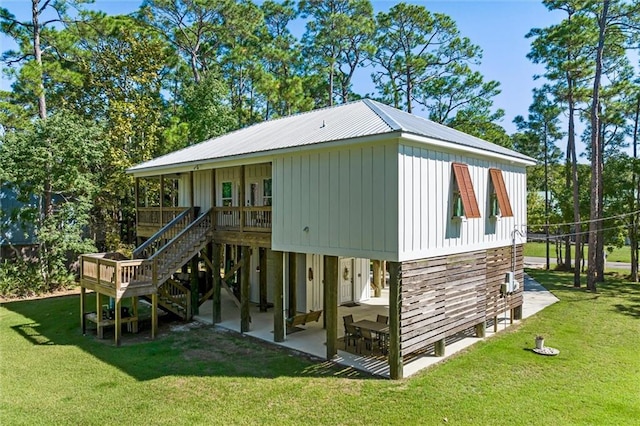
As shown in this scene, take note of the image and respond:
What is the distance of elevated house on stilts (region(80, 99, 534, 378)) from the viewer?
29.0 ft

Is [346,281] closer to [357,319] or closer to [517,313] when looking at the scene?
[357,319]

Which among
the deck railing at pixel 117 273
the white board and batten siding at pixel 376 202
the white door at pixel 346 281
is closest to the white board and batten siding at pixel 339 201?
the white board and batten siding at pixel 376 202

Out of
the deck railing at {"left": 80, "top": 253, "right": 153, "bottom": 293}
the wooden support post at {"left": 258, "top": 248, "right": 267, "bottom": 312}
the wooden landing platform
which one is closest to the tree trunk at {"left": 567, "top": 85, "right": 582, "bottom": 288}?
the wooden support post at {"left": 258, "top": 248, "right": 267, "bottom": 312}

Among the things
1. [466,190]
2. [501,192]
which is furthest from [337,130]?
[501,192]

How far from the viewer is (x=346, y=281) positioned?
1592 centimetres

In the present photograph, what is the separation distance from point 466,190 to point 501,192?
8.13 ft

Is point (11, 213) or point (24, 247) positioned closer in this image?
point (11, 213)

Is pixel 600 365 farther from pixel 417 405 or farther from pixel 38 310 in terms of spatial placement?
pixel 38 310

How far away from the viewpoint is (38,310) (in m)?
15.0

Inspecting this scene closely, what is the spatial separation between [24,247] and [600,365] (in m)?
22.7

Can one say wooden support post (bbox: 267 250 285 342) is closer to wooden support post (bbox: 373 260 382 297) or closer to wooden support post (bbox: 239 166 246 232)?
wooden support post (bbox: 239 166 246 232)

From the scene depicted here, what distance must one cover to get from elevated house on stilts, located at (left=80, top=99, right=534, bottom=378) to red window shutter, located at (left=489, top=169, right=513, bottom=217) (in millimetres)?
34

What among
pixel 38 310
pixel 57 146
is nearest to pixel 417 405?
pixel 38 310

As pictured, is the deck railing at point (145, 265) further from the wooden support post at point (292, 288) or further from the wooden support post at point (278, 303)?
the wooden support post at point (278, 303)
